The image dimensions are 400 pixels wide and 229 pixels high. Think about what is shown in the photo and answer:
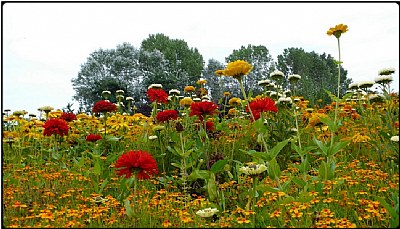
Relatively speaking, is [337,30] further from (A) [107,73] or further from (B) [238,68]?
(A) [107,73]

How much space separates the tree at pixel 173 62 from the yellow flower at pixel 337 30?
17075 mm

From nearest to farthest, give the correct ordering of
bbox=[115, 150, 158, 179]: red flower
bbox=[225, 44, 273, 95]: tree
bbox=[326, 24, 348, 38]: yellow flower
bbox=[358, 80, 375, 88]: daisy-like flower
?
bbox=[115, 150, 158, 179]: red flower
bbox=[326, 24, 348, 38]: yellow flower
bbox=[358, 80, 375, 88]: daisy-like flower
bbox=[225, 44, 273, 95]: tree

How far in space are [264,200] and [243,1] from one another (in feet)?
3.56

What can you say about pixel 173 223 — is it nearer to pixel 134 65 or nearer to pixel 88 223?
pixel 88 223

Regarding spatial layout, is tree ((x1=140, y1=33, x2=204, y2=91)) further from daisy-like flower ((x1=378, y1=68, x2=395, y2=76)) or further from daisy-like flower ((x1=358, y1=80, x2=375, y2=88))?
daisy-like flower ((x1=378, y1=68, x2=395, y2=76))

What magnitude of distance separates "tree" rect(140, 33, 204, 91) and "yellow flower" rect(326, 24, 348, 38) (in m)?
17.1

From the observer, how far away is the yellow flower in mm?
2656

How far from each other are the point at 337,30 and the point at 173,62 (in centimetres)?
2119

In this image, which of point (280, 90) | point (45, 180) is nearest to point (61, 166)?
point (45, 180)

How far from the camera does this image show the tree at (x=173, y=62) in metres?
20.0

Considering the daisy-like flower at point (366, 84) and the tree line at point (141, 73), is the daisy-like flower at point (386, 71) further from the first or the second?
the tree line at point (141, 73)

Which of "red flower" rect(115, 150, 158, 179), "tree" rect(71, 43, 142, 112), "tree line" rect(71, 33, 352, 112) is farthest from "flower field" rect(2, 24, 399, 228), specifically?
"tree" rect(71, 43, 142, 112)

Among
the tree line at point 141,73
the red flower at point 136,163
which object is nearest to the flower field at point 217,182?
the red flower at point 136,163

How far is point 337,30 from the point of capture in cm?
267
